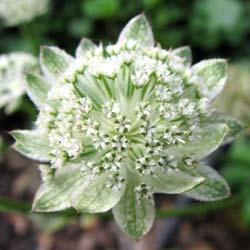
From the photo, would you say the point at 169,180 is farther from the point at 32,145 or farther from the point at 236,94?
the point at 236,94

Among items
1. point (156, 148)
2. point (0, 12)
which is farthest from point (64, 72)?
point (0, 12)

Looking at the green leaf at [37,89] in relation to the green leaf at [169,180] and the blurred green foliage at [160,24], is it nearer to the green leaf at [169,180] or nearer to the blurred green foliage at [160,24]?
the green leaf at [169,180]

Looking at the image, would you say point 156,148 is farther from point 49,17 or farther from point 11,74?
point 49,17

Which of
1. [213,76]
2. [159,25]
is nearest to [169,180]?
[213,76]

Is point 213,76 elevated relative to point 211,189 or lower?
elevated

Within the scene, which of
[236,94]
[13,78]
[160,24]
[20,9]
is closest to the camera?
[13,78]

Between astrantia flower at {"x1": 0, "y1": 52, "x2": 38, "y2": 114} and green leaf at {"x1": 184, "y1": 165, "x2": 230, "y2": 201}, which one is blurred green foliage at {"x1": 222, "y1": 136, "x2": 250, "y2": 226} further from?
astrantia flower at {"x1": 0, "y1": 52, "x2": 38, "y2": 114}

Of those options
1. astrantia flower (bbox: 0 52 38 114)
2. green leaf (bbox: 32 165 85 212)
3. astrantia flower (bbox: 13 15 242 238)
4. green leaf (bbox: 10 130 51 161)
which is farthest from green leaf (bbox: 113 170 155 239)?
astrantia flower (bbox: 0 52 38 114)
